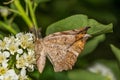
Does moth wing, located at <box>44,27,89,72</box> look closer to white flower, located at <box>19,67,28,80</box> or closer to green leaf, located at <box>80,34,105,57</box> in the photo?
white flower, located at <box>19,67,28,80</box>

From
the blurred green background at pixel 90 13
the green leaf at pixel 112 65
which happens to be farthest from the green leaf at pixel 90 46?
the blurred green background at pixel 90 13

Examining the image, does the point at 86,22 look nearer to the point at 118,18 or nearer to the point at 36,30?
the point at 36,30

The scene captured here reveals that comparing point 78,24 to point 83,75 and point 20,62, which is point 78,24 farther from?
point 83,75

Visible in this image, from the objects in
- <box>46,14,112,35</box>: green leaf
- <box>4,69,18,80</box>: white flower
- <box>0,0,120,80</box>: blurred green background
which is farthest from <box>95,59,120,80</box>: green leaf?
<box>4,69,18,80</box>: white flower

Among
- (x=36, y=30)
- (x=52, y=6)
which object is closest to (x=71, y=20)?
(x=36, y=30)

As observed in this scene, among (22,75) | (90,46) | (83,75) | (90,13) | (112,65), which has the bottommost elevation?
(112,65)

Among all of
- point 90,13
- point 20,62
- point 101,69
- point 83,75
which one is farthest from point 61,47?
point 90,13
